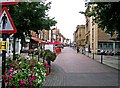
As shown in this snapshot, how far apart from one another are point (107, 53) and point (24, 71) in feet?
184

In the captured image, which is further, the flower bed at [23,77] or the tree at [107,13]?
the tree at [107,13]

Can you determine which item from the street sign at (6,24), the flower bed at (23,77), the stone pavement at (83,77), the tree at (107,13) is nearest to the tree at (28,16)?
the stone pavement at (83,77)

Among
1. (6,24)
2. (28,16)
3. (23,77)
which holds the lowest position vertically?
(23,77)

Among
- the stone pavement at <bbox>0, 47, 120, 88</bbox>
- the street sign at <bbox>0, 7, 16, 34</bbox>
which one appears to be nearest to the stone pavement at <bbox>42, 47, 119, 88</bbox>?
the stone pavement at <bbox>0, 47, 120, 88</bbox>

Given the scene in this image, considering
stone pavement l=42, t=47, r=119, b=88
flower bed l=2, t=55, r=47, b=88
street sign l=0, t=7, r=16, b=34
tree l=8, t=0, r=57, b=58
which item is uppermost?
tree l=8, t=0, r=57, b=58

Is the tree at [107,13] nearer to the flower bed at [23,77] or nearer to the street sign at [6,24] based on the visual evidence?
the flower bed at [23,77]

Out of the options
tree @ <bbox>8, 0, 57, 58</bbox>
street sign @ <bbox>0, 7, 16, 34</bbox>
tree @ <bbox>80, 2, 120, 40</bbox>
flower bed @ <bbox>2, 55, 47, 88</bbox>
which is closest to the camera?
street sign @ <bbox>0, 7, 16, 34</bbox>

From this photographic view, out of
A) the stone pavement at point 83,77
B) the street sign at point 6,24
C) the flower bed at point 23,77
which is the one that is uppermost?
the street sign at point 6,24

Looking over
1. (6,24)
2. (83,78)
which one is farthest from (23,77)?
(83,78)

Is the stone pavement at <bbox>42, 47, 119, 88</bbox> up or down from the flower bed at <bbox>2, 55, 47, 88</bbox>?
down

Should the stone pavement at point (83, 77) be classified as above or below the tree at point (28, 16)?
below

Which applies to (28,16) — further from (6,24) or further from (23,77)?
(6,24)

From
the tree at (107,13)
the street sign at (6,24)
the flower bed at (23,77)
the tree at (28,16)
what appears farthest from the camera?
the tree at (107,13)

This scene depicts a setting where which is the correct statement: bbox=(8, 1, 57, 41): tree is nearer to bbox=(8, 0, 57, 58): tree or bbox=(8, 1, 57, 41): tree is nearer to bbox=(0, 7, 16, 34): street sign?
bbox=(8, 0, 57, 58): tree
